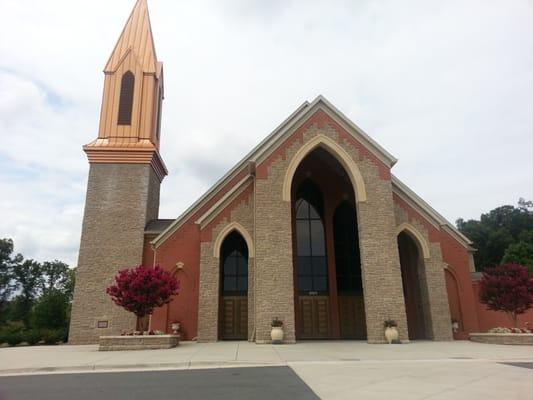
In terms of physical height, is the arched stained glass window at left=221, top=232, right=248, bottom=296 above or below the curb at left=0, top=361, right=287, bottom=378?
above

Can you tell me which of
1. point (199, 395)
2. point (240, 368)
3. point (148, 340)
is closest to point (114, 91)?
point (148, 340)

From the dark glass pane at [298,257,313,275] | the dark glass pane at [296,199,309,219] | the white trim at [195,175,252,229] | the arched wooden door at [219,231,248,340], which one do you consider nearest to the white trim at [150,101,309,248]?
the white trim at [195,175,252,229]

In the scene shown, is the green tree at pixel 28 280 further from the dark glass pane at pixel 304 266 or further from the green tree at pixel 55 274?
the dark glass pane at pixel 304 266

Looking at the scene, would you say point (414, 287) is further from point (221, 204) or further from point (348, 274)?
point (221, 204)

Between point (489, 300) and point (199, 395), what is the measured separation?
15.3 metres

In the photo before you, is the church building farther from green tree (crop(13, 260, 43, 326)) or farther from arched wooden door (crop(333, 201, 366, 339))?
green tree (crop(13, 260, 43, 326))

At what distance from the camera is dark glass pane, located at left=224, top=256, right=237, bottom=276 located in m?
20.1

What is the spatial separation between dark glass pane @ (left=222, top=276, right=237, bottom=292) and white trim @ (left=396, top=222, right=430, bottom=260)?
8632mm

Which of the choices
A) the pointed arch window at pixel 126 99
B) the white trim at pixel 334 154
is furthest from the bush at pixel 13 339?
the white trim at pixel 334 154

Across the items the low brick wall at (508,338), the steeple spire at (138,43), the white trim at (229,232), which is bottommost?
the low brick wall at (508,338)

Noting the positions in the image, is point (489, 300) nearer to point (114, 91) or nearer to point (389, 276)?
point (389, 276)

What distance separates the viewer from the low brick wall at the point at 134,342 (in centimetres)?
1417

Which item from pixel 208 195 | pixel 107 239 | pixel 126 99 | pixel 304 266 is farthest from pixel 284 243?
pixel 126 99

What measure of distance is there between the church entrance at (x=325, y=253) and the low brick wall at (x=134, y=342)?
7.42 metres
